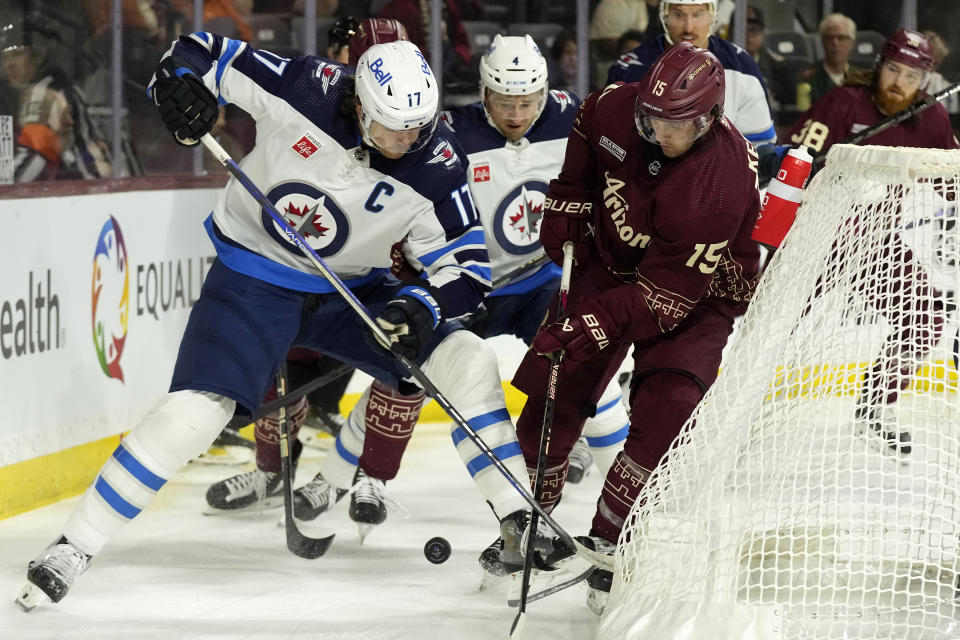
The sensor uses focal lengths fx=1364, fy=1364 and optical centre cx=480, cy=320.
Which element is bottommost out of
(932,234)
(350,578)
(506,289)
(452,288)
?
(350,578)

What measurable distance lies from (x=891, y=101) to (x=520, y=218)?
1.44 metres

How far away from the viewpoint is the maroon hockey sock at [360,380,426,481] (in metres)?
3.44

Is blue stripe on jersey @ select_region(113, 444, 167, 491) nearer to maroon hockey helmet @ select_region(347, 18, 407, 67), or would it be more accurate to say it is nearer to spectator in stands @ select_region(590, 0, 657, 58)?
maroon hockey helmet @ select_region(347, 18, 407, 67)

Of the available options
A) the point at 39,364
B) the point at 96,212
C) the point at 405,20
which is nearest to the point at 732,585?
the point at 39,364

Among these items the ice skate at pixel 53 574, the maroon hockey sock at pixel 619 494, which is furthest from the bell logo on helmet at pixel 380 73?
the ice skate at pixel 53 574

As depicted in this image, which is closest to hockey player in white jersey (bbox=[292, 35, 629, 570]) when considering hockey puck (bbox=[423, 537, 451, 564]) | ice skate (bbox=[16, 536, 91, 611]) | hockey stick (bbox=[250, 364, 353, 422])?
hockey stick (bbox=[250, 364, 353, 422])

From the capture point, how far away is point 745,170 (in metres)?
2.70

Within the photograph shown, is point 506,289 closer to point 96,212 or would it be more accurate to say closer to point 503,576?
point 503,576

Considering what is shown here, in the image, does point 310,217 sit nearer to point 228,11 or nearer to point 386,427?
point 386,427

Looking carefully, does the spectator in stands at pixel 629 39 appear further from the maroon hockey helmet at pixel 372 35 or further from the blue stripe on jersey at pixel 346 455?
the blue stripe on jersey at pixel 346 455

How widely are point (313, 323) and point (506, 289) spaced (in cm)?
77

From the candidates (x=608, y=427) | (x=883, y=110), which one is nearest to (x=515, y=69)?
(x=608, y=427)

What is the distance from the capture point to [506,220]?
376 centimetres

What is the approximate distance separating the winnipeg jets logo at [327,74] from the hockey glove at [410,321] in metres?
0.49
